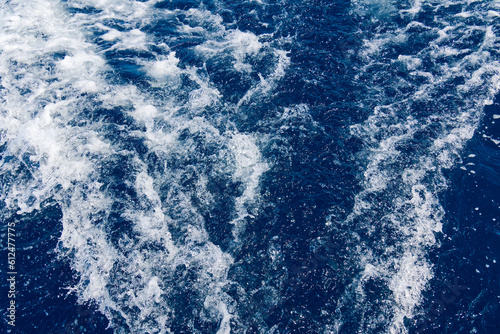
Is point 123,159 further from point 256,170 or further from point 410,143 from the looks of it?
point 410,143

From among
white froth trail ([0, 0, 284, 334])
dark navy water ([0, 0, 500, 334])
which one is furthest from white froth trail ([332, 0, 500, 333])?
white froth trail ([0, 0, 284, 334])

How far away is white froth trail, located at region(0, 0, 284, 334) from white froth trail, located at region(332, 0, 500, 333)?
527 cm

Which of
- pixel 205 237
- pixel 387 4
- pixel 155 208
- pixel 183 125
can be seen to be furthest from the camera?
pixel 387 4

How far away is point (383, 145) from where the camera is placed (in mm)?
15797

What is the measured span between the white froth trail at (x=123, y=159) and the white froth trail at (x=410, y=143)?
17.3 feet

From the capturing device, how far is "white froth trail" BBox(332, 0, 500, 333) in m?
11.8

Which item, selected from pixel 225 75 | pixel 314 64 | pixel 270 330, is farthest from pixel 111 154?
pixel 314 64

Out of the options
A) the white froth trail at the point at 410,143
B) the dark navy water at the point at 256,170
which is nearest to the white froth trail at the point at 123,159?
the dark navy water at the point at 256,170

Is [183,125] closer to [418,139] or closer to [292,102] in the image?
[292,102]

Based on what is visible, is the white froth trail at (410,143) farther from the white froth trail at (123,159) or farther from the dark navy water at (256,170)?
the white froth trail at (123,159)

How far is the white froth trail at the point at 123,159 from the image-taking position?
11.9m

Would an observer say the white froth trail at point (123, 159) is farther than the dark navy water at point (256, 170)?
Yes

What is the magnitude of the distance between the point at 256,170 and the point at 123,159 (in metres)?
6.76

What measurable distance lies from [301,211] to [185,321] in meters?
6.35
